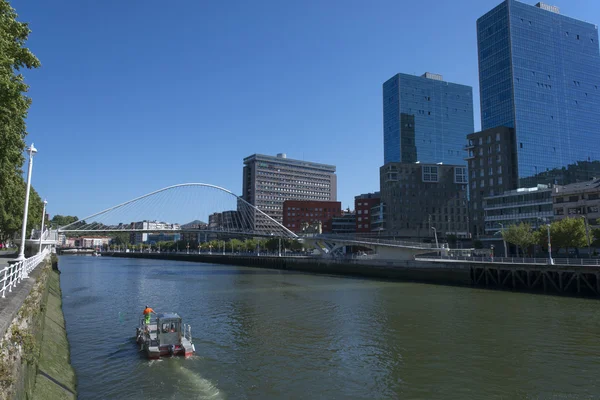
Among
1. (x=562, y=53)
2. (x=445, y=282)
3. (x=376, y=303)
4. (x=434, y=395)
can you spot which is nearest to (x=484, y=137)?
(x=562, y=53)

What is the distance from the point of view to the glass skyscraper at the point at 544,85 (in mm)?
130625

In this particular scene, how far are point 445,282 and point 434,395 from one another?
145ft

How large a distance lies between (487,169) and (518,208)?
21.3 meters

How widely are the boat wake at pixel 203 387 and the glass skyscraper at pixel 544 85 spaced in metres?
127

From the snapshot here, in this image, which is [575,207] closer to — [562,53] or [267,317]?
[267,317]

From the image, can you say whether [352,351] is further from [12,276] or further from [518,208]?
[518,208]

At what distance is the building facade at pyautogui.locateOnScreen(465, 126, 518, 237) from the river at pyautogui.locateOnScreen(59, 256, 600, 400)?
81571mm

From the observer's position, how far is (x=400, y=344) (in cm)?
2255

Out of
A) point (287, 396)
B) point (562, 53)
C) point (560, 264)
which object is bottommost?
point (287, 396)

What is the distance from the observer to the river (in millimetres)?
15922

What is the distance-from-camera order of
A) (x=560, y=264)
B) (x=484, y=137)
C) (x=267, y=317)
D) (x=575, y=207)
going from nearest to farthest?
(x=267, y=317)
(x=560, y=264)
(x=575, y=207)
(x=484, y=137)

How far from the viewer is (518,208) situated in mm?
98062

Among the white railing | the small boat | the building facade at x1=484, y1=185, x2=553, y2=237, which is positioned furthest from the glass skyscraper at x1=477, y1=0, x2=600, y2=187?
the white railing

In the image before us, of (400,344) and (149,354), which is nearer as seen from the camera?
(149,354)
